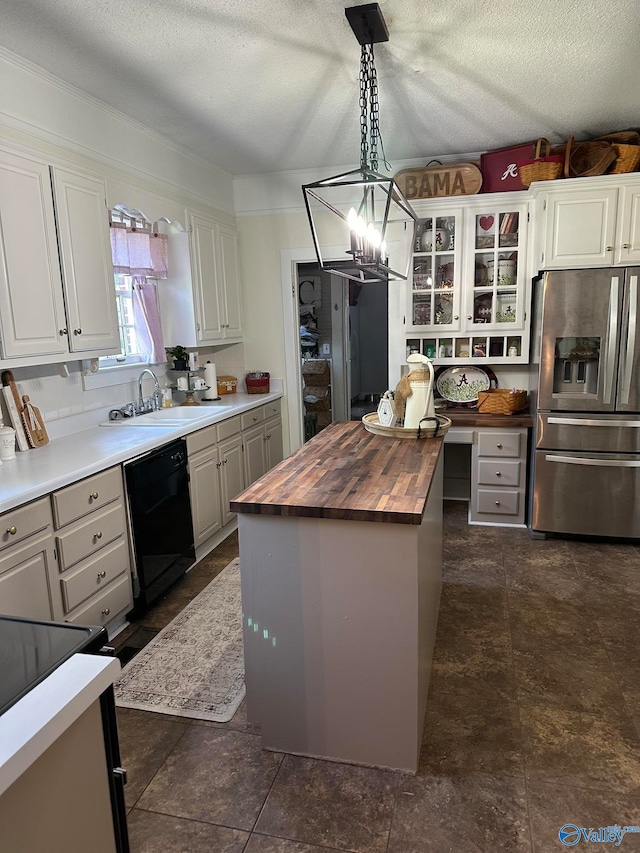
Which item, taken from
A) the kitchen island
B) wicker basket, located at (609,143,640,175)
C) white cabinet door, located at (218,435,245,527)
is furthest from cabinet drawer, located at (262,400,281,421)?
wicker basket, located at (609,143,640,175)

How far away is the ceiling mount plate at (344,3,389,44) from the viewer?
2143 millimetres

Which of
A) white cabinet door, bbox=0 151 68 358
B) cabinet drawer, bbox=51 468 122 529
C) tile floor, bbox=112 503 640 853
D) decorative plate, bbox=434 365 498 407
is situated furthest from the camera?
decorative plate, bbox=434 365 498 407

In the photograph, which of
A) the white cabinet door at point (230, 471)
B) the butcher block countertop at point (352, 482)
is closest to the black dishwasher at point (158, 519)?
the white cabinet door at point (230, 471)

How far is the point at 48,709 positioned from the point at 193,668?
1.79 metres

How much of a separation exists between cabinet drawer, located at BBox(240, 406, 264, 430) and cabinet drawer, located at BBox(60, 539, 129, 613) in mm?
1567

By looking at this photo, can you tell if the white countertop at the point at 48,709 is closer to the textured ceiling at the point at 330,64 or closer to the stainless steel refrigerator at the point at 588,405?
the textured ceiling at the point at 330,64

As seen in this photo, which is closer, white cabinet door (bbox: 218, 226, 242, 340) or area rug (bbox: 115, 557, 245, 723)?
area rug (bbox: 115, 557, 245, 723)

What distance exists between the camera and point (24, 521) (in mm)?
2129

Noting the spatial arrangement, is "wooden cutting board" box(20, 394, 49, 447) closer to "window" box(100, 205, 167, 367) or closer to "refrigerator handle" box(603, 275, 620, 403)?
"window" box(100, 205, 167, 367)

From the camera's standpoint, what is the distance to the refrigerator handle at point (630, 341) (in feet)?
11.2

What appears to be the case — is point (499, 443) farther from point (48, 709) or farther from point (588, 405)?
point (48, 709)

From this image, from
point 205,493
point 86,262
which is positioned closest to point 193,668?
point 205,493

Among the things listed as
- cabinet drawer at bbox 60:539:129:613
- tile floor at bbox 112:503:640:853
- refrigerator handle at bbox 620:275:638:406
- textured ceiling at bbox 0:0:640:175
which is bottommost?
tile floor at bbox 112:503:640:853

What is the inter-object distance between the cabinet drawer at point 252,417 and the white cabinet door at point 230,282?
687 millimetres
